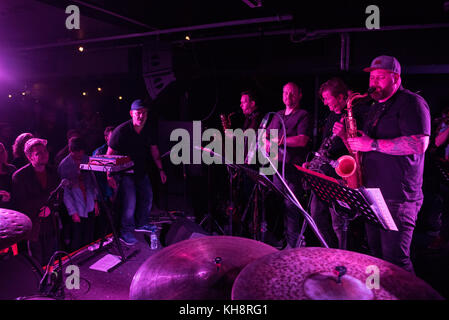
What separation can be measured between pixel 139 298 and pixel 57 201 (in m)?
2.05

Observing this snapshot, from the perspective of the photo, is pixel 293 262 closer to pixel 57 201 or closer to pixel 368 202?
pixel 368 202

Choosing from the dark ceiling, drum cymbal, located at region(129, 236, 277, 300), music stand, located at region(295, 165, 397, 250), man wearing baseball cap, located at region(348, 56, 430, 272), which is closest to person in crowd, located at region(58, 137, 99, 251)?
the dark ceiling

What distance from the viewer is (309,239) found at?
12.9 ft

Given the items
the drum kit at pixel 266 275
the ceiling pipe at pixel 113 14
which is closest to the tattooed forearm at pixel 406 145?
the drum kit at pixel 266 275

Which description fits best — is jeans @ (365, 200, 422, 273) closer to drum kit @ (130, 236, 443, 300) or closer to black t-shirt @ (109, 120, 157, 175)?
drum kit @ (130, 236, 443, 300)

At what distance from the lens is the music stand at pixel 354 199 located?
1632 mm

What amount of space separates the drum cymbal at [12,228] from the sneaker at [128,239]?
1993 mm

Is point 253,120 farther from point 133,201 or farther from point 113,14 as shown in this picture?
point 113,14

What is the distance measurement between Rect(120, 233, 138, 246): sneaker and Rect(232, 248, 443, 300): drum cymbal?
3.02 meters

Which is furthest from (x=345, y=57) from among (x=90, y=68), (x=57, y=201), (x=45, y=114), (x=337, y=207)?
(x=45, y=114)

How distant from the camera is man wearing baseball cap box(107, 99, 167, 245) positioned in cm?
404

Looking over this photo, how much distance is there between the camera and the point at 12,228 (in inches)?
72.4

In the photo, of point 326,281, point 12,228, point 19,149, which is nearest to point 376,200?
point 326,281

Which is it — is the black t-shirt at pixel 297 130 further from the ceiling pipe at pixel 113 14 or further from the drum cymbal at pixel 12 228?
the ceiling pipe at pixel 113 14
